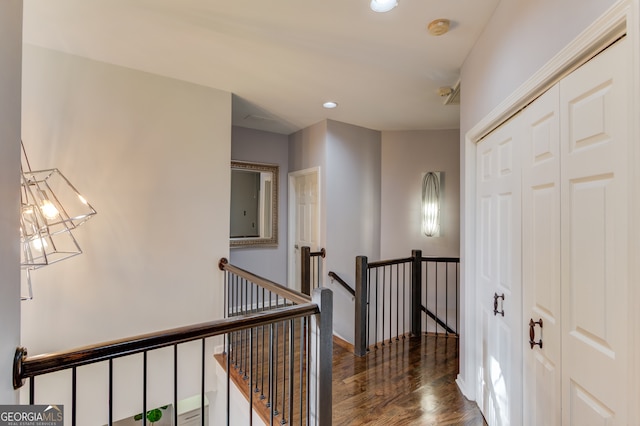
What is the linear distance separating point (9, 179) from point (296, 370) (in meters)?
2.61

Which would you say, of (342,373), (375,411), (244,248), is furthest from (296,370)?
(244,248)

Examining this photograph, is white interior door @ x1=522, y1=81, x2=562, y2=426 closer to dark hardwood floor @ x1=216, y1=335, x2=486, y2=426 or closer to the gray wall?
dark hardwood floor @ x1=216, y1=335, x2=486, y2=426

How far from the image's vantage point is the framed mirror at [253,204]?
15.1 feet

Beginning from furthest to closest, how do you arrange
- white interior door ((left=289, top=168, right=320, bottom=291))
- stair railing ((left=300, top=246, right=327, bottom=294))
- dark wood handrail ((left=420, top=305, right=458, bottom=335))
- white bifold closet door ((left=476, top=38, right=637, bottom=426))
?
white interior door ((left=289, top=168, right=320, bottom=291)) → dark wood handrail ((left=420, top=305, right=458, bottom=335)) → stair railing ((left=300, top=246, right=327, bottom=294)) → white bifold closet door ((left=476, top=38, right=637, bottom=426))

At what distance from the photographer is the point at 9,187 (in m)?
0.97

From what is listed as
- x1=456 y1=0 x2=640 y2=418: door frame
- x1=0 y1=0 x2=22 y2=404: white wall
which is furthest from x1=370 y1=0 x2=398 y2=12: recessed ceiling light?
x1=0 y1=0 x2=22 y2=404: white wall

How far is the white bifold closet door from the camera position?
0.99 metres

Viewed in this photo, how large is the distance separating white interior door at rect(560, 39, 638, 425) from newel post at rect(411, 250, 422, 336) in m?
2.43

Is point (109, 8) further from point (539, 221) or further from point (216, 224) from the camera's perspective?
point (539, 221)

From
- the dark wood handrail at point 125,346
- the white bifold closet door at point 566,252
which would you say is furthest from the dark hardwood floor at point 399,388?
the dark wood handrail at point 125,346

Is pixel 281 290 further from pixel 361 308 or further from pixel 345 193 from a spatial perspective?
pixel 345 193

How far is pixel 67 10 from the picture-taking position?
1.94m

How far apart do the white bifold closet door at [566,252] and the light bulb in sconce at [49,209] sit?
298cm

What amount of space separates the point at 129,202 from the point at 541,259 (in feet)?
10.1
